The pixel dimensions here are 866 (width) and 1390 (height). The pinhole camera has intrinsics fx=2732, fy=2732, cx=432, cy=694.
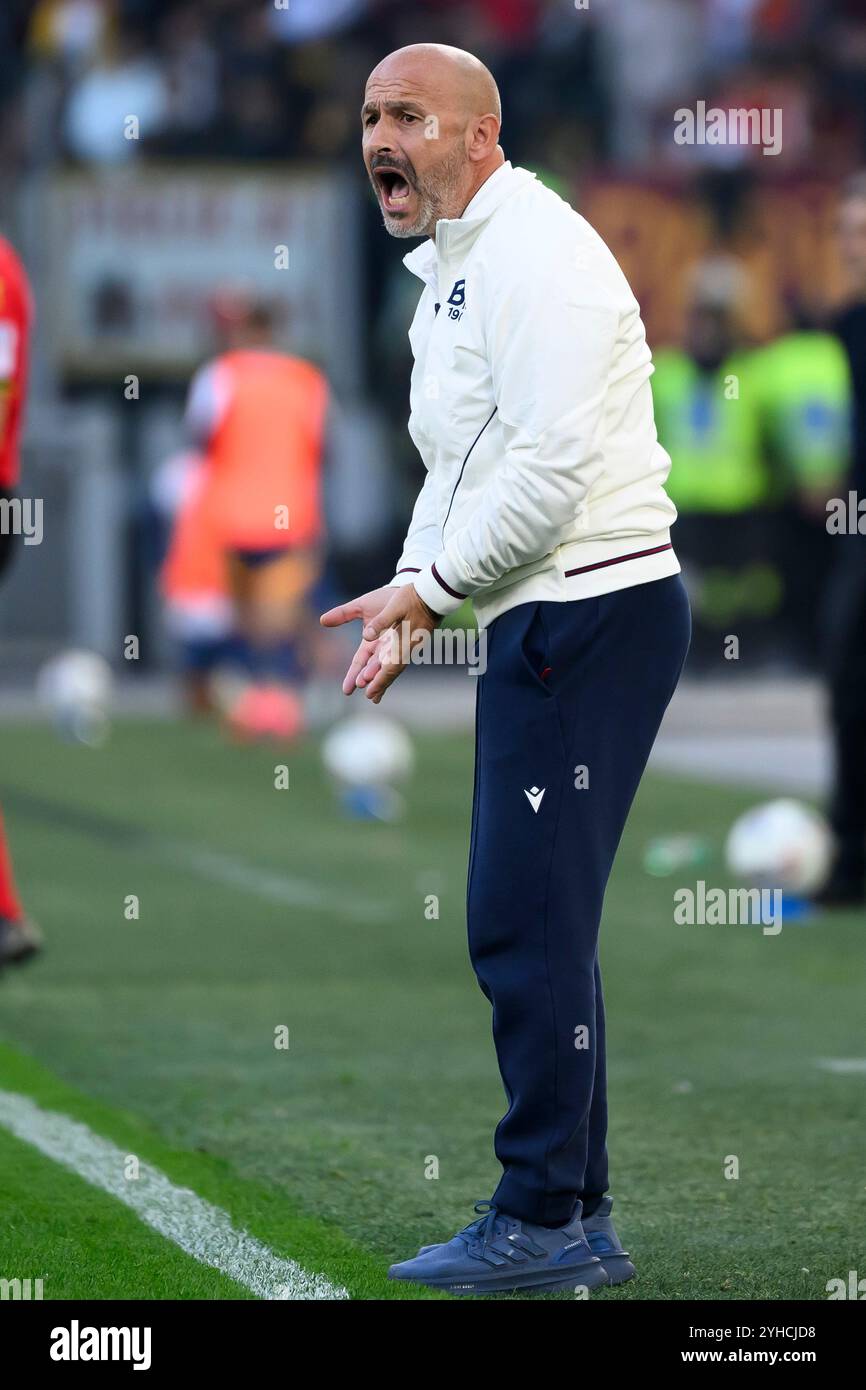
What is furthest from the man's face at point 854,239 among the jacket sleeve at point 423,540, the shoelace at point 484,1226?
the shoelace at point 484,1226

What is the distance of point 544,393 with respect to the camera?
4.19 meters

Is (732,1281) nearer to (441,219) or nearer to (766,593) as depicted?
(441,219)

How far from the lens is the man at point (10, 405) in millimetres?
7188

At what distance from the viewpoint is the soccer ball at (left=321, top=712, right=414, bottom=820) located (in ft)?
37.6

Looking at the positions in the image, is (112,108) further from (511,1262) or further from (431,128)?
(511,1262)

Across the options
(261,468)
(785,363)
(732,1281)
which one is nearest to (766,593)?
(785,363)

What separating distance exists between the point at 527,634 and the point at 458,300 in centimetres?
55

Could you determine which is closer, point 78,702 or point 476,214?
point 476,214

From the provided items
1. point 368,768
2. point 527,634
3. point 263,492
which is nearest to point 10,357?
point 527,634

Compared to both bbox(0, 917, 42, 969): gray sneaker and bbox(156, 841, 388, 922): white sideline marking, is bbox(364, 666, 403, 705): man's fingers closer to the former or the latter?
bbox(0, 917, 42, 969): gray sneaker

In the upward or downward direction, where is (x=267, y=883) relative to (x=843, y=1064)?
upward

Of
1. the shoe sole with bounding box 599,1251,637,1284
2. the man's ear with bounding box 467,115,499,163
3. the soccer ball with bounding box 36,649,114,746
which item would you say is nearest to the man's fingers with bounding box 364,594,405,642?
the man's ear with bounding box 467,115,499,163

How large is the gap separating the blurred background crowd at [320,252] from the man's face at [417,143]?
12512 mm

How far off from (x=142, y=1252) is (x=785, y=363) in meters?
12.9
